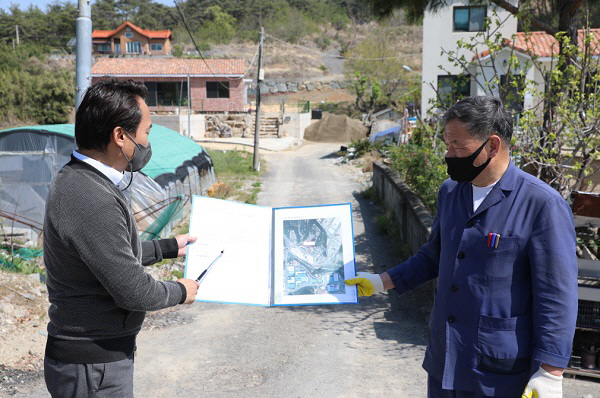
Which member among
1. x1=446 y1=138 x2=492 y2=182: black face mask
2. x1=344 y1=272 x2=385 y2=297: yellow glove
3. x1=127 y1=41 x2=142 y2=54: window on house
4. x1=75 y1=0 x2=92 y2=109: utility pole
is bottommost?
x1=344 y1=272 x2=385 y2=297: yellow glove

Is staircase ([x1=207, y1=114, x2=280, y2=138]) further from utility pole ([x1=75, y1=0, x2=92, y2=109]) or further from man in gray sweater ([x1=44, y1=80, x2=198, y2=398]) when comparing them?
man in gray sweater ([x1=44, y1=80, x2=198, y2=398])

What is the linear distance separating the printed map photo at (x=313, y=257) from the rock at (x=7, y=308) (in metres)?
4.61

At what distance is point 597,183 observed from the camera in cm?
782

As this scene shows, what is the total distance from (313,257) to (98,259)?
5.35 ft

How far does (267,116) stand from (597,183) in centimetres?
3227

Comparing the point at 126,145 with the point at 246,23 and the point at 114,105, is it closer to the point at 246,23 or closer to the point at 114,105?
the point at 114,105

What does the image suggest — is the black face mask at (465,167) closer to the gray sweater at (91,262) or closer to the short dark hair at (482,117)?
the short dark hair at (482,117)

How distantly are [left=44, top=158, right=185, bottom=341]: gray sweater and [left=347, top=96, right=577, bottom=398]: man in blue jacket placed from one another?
4.28 ft

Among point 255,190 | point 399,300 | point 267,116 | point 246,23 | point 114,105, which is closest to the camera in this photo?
point 114,105

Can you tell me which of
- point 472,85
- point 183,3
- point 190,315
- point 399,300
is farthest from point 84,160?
point 183,3

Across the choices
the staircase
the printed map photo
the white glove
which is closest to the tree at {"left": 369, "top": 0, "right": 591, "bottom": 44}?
the printed map photo

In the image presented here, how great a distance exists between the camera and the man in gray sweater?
2357mm

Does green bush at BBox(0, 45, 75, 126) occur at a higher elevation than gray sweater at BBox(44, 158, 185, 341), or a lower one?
higher

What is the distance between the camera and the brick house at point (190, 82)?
133ft
